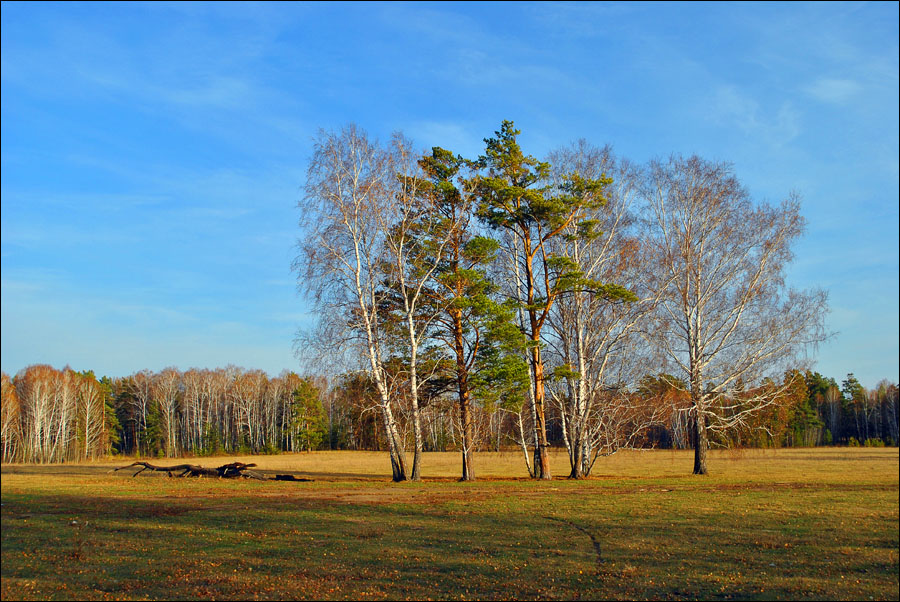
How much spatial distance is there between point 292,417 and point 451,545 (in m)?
78.1

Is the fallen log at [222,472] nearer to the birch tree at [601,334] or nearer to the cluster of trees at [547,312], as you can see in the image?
the cluster of trees at [547,312]

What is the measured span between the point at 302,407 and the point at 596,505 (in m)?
67.9

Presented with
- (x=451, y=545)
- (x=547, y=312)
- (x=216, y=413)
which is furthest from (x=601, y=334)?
(x=216, y=413)

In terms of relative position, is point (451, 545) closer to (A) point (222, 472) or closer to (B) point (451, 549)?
(B) point (451, 549)

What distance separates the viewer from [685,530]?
1362 centimetres

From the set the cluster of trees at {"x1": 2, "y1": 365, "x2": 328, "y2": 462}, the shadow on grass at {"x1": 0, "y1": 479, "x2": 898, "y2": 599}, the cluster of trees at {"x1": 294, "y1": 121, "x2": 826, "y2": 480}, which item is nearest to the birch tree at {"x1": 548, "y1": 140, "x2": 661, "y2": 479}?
the cluster of trees at {"x1": 294, "y1": 121, "x2": 826, "y2": 480}

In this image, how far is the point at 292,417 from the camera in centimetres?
8619

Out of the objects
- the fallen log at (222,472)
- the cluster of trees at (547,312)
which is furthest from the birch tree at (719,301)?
the fallen log at (222,472)

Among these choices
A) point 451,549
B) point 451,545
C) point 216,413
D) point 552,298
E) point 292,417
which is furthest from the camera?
point 216,413

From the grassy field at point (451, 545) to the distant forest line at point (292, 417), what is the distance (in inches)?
37.4

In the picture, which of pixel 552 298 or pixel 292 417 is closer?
pixel 552 298

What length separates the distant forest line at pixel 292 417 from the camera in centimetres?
959

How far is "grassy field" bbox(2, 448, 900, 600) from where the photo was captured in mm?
8586

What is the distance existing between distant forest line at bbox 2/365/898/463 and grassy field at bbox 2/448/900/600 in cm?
95
